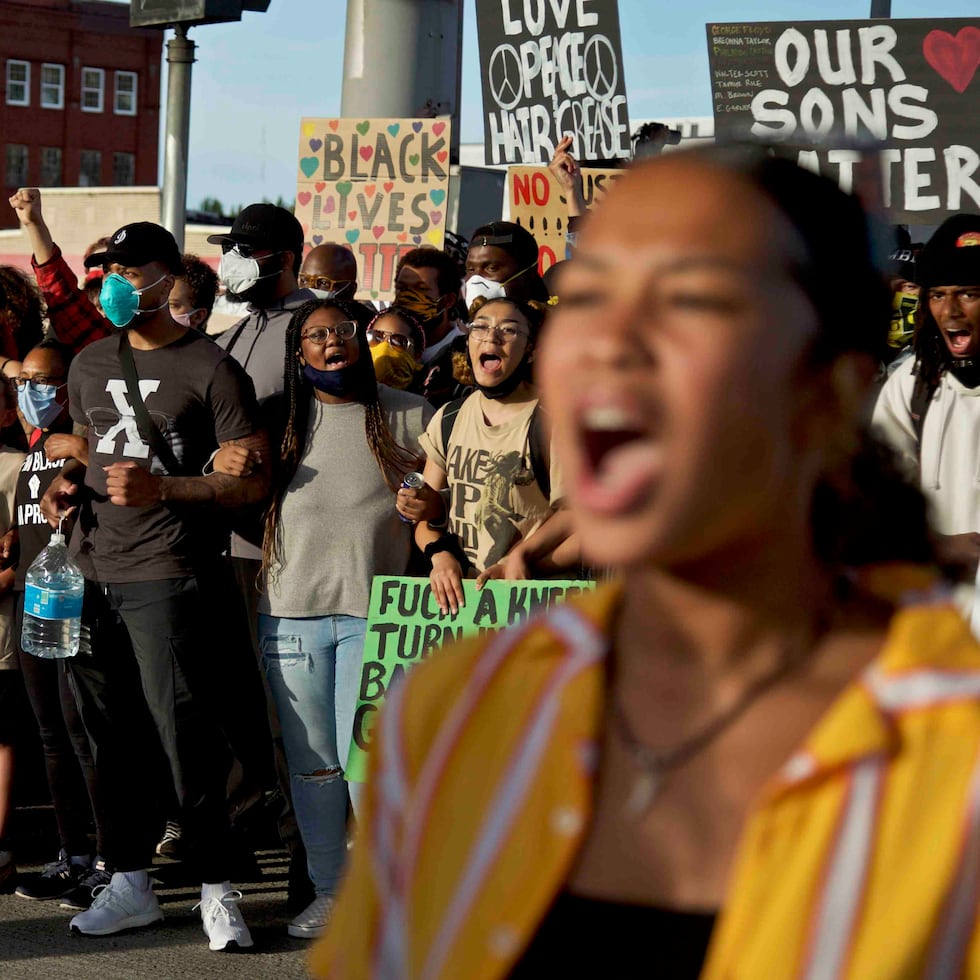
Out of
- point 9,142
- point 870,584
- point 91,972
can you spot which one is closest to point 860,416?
point 870,584

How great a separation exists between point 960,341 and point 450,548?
5.62 ft

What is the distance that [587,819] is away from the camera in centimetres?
135

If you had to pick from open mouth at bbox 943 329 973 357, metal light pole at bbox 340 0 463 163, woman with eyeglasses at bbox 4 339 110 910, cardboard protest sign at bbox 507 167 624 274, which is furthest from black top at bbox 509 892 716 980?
metal light pole at bbox 340 0 463 163

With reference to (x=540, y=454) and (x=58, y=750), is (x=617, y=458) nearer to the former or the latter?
(x=540, y=454)

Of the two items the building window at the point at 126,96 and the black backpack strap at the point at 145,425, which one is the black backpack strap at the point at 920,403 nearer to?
the black backpack strap at the point at 145,425

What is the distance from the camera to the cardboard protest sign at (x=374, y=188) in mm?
8797

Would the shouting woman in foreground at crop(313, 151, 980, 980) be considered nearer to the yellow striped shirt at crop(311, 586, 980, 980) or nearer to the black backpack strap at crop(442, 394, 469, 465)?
the yellow striped shirt at crop(311, 586, 980, 980)

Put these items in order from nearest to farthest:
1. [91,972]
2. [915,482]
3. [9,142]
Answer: [915,482], [91,972], [9,142]

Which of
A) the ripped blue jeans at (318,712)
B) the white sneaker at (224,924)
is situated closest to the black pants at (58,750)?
the white sneaker at (224,924)

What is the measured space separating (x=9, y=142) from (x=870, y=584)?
7969 centimetres

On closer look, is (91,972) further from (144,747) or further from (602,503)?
(602,503)

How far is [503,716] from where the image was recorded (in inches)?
55.6

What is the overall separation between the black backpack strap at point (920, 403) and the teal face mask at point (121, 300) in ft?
8.31

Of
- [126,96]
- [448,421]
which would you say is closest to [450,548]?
[448,421]
